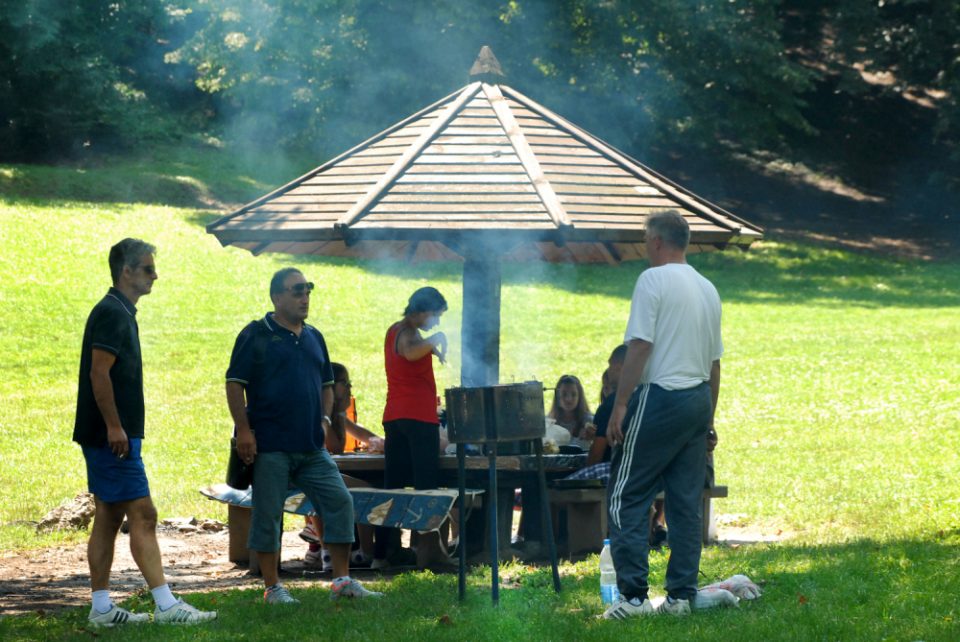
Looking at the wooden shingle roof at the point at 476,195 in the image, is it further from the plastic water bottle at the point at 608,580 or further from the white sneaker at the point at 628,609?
the white sneaker at the point at 628,609

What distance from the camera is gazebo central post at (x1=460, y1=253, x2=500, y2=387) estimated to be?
815cm

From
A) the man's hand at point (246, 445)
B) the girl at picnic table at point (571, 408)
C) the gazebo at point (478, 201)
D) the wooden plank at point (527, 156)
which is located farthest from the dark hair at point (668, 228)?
the girl at picnic table at point (571, 408)

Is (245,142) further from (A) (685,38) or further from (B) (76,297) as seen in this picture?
(B) (76,297)

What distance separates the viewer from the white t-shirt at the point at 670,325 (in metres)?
5.71

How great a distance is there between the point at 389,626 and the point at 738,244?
12.3ft

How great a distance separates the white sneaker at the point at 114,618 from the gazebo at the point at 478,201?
2457 millimetres

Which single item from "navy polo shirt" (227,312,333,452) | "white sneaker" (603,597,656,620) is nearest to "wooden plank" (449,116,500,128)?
"navy polo shirt" (227,312,333,452)

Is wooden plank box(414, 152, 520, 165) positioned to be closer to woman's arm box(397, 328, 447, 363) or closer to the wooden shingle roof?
the wooden shingle roof

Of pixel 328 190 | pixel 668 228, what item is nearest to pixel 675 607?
pixel 668 228

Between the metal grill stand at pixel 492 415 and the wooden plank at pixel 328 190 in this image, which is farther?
the wooden plank at pixel 328 190

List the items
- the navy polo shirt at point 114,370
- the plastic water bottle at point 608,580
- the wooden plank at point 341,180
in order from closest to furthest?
the navy polo shirt at point 114,370 < the plastic water bottle at point 608,580 < the wooden plank at point 341,180

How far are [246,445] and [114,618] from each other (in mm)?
1036

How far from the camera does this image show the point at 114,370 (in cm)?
595

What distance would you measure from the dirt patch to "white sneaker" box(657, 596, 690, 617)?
2.40 m
